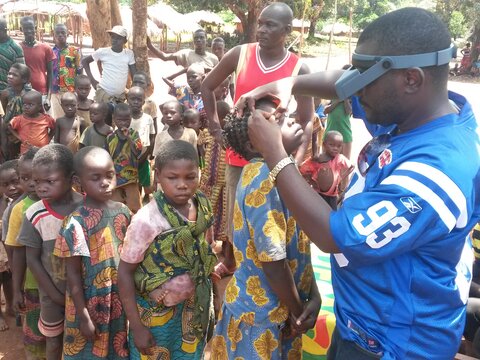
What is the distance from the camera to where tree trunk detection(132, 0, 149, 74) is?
307 inches

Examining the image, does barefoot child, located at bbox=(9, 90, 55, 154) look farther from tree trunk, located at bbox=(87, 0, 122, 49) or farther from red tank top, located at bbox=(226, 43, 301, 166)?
tree trunk, located at bbox=(87, 0, 122, 49)

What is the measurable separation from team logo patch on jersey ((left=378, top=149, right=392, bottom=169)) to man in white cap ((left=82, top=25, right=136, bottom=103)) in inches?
206

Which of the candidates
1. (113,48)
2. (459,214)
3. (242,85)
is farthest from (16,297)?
(113,48)

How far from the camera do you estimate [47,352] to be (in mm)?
2414

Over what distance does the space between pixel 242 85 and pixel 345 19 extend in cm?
4109

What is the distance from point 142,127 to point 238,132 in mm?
3266

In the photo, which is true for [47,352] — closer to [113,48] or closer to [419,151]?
[419,151]

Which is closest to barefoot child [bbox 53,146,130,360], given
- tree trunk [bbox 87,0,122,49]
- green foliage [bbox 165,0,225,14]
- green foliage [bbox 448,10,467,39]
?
tree trunk [bbox 87,0,122,49]

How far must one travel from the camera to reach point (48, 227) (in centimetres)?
225

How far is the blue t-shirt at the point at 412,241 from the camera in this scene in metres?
1.09

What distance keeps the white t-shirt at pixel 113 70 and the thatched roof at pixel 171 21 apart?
17839mm

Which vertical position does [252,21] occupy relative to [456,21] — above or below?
below

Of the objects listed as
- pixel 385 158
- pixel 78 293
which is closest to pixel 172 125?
pixel 78 293

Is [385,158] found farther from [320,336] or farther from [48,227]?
[48,227]
